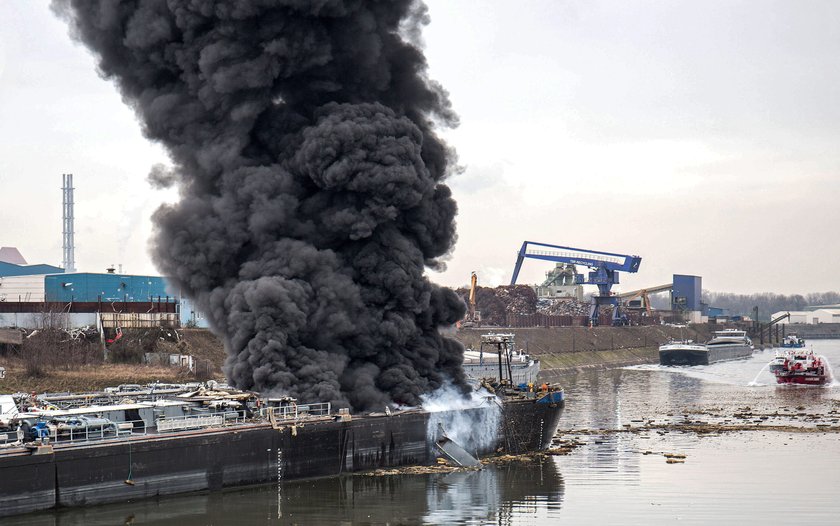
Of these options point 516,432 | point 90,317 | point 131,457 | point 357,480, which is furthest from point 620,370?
point 131,457

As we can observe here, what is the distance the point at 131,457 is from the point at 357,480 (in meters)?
13.7

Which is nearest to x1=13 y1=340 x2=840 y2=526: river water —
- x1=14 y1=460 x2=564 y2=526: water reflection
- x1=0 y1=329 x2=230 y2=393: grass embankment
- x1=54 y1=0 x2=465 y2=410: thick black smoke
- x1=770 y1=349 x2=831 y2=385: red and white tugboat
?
x1=14 y1=460 x2=564 y2=526: water reflection

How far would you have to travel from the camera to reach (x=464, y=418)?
64.8 m

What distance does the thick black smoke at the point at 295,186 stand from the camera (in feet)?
209

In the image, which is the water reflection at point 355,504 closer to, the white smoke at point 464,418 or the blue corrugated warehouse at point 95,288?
the white smoke at point 464,418

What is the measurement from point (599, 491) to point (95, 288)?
82275 mm

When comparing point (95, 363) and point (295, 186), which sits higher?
point (295, 186)

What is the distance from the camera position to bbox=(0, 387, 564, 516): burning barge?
46.2 meters

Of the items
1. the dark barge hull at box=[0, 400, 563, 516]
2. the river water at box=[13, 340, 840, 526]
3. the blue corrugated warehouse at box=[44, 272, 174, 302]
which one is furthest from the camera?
the blue corrugated warehouse at box=[44, 272, 174, 302]

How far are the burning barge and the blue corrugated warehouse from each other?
201 ft

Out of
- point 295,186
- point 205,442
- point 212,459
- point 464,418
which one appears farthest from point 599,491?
point 295,186

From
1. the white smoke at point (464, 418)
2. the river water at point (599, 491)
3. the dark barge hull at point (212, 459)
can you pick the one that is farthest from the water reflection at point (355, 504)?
the white smoke at point (464, 418)

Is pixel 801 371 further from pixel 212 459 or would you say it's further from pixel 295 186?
pixel 212 459

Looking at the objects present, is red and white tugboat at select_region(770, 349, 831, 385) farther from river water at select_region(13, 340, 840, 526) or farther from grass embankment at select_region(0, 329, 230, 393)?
grass embankment at select_region(0, 329, 230, 393)
